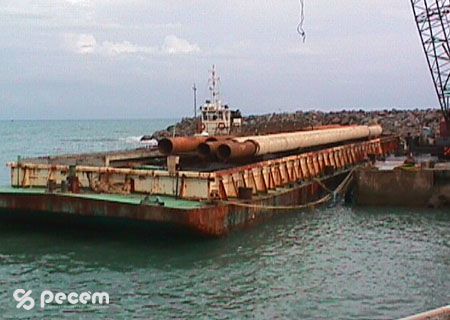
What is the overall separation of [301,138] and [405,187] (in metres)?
5.89

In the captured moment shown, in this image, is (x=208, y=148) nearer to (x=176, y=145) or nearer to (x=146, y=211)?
(x=176, y=145)

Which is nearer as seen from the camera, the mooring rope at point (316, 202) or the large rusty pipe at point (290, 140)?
the mooring rope at point (316, 202)

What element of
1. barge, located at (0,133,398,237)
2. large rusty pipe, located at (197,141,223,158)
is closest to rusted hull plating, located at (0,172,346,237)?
barge, located at (0,133,398,237)

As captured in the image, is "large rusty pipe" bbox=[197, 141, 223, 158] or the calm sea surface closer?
the calm sea surface

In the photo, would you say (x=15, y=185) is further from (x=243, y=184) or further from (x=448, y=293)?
A: (x=448, y=293)

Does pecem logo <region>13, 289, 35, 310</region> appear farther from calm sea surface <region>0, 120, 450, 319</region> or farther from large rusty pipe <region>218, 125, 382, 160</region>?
large rusty pipe <region>218, 125, 382, 160</region>

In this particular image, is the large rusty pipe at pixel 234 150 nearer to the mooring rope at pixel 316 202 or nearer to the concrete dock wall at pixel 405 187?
the mooring rope at pixel 316 202

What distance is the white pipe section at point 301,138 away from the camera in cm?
2950

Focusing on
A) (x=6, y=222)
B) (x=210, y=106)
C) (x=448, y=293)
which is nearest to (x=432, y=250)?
(x=448, y=293)

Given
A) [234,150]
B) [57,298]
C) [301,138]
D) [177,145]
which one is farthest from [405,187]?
[57,298]

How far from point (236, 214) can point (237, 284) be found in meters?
5.83

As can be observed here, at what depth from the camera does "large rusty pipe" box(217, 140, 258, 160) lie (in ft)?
87.0

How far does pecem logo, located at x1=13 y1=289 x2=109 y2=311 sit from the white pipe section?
12931mm

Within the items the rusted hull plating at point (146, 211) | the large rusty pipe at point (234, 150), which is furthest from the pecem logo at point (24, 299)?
the large rusty pipe at point (234, 150)
